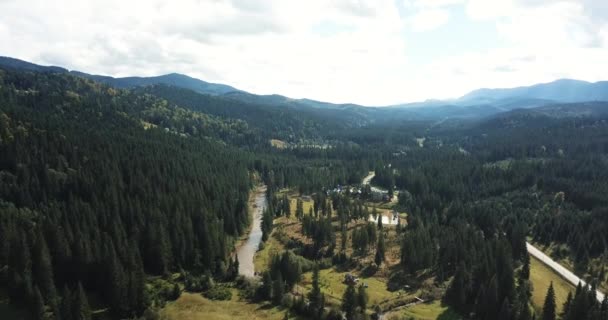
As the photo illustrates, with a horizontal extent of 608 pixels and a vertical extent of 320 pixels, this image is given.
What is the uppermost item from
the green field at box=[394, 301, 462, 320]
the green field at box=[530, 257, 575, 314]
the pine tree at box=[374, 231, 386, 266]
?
the pine tree at box=[374, 231, 386, 266]

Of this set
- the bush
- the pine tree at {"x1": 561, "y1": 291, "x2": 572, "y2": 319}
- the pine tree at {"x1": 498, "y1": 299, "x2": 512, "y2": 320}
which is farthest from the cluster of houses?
the pine tree at {"x1": 561, "y1": 291, "x2": 572, "y2": 319}

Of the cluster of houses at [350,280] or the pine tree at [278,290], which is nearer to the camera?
the pine tree at [278,290]

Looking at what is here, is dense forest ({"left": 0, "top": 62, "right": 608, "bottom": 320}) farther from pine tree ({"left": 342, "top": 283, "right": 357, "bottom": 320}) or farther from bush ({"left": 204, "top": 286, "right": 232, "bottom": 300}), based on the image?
bush ({"left": 204, "top": 286, "right": 232, "bottom": 300})

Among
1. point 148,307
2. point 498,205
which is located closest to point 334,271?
point 148,307

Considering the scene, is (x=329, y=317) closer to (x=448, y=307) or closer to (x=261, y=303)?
(x=261, y=303)

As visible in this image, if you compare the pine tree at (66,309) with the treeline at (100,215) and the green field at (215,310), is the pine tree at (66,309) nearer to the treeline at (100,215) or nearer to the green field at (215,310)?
the treeline at (100,215)

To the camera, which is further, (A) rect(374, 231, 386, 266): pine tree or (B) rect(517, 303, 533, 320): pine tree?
(A) rect(374, 231, 386, 266): pine tree

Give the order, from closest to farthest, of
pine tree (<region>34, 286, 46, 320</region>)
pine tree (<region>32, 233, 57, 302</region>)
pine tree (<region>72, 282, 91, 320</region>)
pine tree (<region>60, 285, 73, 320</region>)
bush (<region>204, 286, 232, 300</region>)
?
pine tree (<region>60, 285, 73, 320</region>)
pine tree (<region>72, 282, 91, 320</region>)
pine tree (<region>34, 286, 46, 320</region>)
pine tree (<region>32, 233, 57, 302</region>)
bush (<region>204, 286, 232, 300</region>)

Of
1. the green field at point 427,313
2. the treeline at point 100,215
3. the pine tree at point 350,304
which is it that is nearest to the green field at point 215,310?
the treeline at point 100,215

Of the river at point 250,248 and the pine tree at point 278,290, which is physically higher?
the pine tree at point 278,290

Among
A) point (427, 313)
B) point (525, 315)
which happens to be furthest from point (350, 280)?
point (525, 315)

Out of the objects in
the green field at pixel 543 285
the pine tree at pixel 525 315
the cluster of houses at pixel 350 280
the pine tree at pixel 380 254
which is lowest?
the green field at pixel 543 285

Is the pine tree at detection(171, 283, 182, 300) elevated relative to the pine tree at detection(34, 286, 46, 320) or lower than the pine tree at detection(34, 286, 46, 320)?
lower
